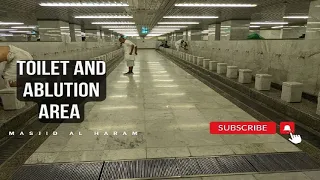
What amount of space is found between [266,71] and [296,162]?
4.77 metres

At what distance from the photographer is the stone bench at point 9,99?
13.1 ft

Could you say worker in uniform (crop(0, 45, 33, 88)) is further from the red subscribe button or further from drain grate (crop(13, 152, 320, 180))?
the red subscribe button

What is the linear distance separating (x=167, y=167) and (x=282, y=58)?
527cm

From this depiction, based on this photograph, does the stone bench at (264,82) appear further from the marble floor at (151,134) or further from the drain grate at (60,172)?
the drain grate at (60,172)

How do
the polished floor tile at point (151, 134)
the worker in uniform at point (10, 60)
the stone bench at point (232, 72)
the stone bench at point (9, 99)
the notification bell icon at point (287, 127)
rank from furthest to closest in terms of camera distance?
1. the stone bench at point (232, 72)
2. the worker in uniform at point (10, 60)
3. the stone bench at point (9, 99)
4. the notification bell icon at point (287, 127)
5. the polished floor tile at point (151, 134)

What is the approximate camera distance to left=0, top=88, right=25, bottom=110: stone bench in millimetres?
3986

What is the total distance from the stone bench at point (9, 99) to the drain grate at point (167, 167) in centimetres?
188

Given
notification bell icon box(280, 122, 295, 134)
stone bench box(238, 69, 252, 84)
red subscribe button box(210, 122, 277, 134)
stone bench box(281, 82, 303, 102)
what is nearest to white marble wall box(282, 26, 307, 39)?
stone bench box(238, 69, 252, 84)

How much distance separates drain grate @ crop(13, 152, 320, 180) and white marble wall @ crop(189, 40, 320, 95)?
3.11 meters

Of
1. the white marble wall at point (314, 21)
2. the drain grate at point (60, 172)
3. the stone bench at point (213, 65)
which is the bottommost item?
the drain grate at point (60, 172)

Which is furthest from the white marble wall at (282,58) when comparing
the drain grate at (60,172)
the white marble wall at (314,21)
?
the drain grate at (60,172)

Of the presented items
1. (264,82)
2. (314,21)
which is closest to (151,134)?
(264,82)

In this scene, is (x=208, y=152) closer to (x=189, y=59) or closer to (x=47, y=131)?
(x=47, y=131)

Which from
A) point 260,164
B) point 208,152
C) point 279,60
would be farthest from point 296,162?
point 279,60
